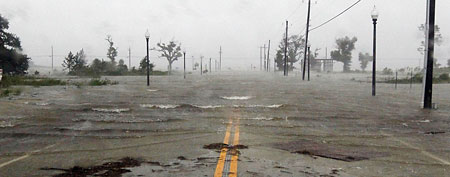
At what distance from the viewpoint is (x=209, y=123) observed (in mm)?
11625

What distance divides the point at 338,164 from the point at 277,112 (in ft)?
24.2

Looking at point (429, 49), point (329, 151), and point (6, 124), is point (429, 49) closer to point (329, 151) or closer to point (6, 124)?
point (329, 151)

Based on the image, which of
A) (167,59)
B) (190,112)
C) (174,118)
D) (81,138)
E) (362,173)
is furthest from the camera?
(167,59)

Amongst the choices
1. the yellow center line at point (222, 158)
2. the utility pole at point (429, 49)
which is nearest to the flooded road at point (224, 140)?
the yellow center line at point (222, 158)

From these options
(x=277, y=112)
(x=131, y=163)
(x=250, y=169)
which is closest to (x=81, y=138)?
(x=131, y=163)

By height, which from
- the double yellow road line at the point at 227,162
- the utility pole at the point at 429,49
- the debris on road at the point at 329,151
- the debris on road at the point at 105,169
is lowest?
the debris on road at the point at 105,169

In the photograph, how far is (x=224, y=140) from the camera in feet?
29.4

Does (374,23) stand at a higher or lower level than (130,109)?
higher

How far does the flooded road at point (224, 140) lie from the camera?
6652 millimetres

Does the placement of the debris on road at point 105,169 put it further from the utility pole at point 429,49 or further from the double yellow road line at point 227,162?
the utility pole at point 429,49

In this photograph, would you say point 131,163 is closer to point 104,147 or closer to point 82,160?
point 82,160

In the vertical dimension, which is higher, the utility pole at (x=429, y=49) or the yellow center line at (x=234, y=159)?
the utility pole at (x=429, y=49)

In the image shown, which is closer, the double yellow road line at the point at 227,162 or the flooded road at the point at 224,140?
the double yellow road line at the point at 227,162

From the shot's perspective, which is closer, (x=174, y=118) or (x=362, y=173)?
(x=362, y=173)
